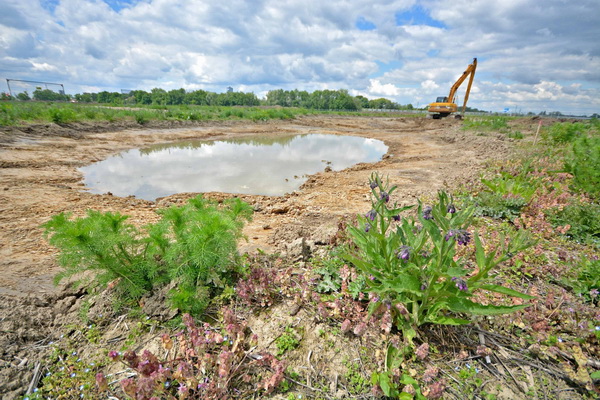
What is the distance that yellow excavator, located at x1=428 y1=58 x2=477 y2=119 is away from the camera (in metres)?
27.2

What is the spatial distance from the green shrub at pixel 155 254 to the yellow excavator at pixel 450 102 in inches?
1318

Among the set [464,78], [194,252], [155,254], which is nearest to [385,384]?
[194,252]

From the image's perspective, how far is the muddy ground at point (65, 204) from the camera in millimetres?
2453

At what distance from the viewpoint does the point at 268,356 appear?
2.04 metres

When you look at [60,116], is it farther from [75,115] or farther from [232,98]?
[232,98]

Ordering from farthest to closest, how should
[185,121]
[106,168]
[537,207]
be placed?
[185,121] → [106,168] → [537,207]

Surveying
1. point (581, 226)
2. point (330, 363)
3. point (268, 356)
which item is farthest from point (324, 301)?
point (581, 226)

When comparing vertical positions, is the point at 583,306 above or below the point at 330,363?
above

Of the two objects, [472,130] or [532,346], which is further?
[472,130]

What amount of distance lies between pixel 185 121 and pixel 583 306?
25.2 meters

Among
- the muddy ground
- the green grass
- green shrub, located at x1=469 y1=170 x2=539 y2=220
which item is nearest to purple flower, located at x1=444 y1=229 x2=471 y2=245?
the muddy ground

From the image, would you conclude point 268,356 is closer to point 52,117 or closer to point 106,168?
point 106,168

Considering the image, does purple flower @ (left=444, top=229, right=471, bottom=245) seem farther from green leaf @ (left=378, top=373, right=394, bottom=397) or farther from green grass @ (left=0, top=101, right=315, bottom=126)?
green grass @ (left=0, top=101, right=315, bottom=126)

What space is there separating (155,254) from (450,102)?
36.5 metres
